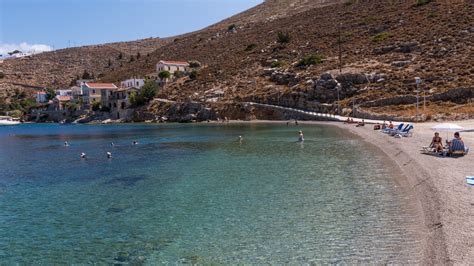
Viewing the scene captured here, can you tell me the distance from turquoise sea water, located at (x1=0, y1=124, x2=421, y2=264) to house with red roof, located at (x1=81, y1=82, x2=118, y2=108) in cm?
7972

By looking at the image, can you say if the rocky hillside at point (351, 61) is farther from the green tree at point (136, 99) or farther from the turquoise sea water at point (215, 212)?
the turquoise sea water at point (215, 212)

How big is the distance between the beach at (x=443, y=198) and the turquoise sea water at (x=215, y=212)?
0.55 meters

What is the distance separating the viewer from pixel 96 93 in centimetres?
10912

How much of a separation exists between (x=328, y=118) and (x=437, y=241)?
50910 mm

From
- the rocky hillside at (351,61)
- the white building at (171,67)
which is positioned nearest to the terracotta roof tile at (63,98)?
the rocky hillside at (351,61)

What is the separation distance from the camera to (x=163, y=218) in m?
15.4

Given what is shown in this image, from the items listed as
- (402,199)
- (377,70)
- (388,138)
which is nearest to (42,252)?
(402,199)

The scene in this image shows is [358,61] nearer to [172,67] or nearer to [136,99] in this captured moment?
[136,99]

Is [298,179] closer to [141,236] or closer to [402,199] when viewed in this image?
[402,199]

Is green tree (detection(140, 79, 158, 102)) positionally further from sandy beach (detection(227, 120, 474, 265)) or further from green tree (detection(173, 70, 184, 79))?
sandy beach (detection(227, 120, 474, 265))

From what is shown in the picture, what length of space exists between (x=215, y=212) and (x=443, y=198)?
7.79 meters

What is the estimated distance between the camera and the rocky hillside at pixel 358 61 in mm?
57306

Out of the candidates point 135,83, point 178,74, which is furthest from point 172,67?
point 135,83

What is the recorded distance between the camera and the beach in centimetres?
1027
